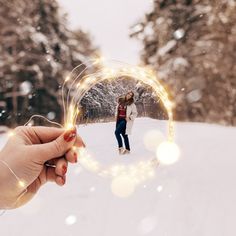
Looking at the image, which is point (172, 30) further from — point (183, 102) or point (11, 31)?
point (11, 31)

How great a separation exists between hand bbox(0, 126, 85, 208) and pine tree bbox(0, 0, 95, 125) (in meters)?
17.9

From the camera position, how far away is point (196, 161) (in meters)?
7.61

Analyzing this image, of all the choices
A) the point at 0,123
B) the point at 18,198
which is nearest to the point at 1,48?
the point at 0,123

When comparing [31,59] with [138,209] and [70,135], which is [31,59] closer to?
[138,209]

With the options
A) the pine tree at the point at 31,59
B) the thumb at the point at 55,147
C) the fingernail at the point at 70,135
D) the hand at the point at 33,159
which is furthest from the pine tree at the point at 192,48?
the fingernail at the point at 70,135

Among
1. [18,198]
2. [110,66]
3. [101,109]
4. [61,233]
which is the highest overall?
[110,66]

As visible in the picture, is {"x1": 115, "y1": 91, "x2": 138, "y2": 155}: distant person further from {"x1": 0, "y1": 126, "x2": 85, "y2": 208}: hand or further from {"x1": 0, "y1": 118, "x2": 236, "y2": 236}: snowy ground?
{"x1": 0, "y1": 118, "x2": 236, "y2": 236}: snowy ground

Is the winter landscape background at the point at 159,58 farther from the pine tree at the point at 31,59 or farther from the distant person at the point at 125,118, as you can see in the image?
the distant person at the point at 125,118

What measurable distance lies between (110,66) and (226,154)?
6437mm

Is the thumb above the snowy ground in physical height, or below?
above

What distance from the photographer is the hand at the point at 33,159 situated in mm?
2496

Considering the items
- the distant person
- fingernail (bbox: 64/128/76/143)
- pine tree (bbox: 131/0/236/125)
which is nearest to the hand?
fingernail (bbox: 64/128/76/143)

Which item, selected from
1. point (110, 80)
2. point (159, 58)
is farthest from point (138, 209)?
point (159, 58)

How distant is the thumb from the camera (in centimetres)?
240
